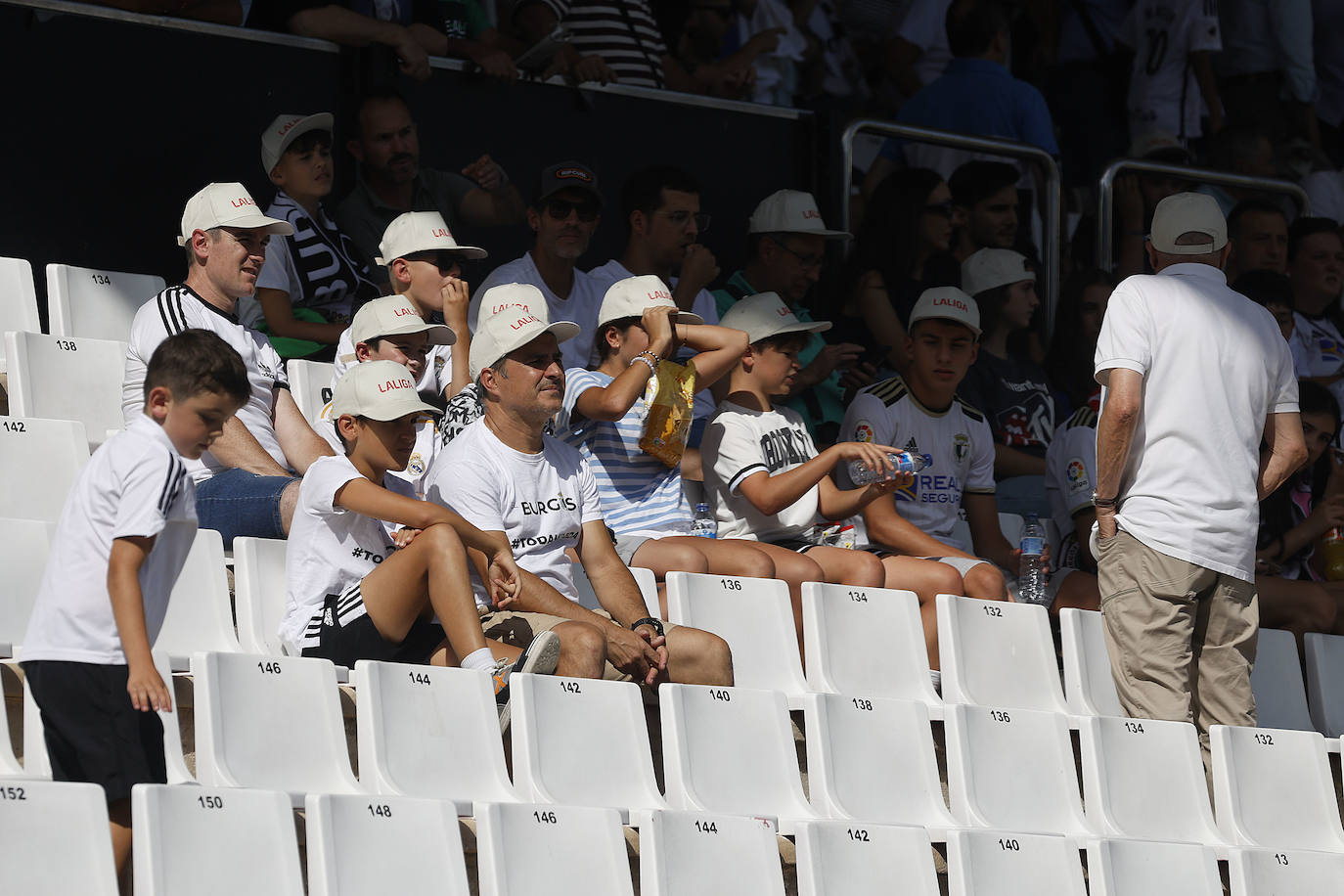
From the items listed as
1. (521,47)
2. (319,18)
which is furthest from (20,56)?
(521,47)

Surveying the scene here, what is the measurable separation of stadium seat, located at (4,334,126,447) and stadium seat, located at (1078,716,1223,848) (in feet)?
8.79

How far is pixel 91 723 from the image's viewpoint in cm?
326

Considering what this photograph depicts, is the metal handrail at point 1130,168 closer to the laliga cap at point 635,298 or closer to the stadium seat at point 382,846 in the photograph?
the laliga cap at point 635,298

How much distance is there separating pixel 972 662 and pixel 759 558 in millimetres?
617

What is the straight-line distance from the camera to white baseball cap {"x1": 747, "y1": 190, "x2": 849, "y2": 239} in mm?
6020

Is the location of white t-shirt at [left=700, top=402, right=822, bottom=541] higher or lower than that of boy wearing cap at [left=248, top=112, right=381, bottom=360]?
lower

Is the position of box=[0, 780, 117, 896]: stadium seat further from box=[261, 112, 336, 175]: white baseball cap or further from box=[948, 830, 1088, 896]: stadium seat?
box=[261, 112, 336, 175]: white baseball cap

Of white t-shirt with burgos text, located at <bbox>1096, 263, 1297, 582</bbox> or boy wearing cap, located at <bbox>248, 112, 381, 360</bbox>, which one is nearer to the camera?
white t-shirt with burgos text, located at <bbox>1096, 263, 1297, 582</bbox>

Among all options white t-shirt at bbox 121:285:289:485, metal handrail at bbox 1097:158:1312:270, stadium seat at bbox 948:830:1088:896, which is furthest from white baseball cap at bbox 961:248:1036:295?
stadium seat at bbox 948:830:1088:896

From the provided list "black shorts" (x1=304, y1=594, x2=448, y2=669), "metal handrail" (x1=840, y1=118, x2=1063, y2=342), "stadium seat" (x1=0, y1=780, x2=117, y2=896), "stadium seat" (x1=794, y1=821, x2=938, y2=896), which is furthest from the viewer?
"metal handrail" (x1=840, y1=118, x2=1063, y2=342)

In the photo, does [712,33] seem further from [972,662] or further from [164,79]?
[972,662]

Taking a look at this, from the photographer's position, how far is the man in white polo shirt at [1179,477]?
14.4 feet

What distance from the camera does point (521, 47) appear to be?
249 inches

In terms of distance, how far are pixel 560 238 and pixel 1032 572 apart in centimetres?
175
